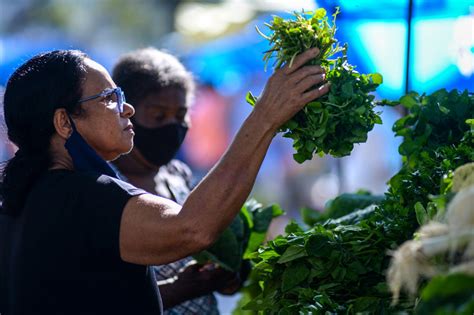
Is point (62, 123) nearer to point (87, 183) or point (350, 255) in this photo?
point (87, 183)

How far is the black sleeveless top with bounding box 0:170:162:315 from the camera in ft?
7.16

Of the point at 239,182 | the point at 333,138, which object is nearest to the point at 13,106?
the point at 239,182

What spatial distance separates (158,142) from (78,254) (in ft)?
4.64

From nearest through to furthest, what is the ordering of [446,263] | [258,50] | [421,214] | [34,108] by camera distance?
[446,263] → [421,214] → [34,108] → [258,50]

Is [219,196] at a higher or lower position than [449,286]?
higher

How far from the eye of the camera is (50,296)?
2.22 meters

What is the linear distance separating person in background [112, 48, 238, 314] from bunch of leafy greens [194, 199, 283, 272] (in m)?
0.06

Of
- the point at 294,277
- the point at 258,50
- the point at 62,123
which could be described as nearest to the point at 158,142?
the point at 62,123

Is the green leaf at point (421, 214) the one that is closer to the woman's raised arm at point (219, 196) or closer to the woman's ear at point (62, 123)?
the woman's raised arm at point (219, 196)

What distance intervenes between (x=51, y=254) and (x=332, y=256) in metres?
0.77

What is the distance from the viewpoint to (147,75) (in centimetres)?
370

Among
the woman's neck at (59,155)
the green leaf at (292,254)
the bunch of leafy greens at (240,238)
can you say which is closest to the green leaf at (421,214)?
the green leaf at (292,254)

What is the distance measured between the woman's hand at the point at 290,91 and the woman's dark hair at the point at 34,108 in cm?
55

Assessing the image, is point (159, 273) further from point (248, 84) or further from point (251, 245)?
point (248, 84)
